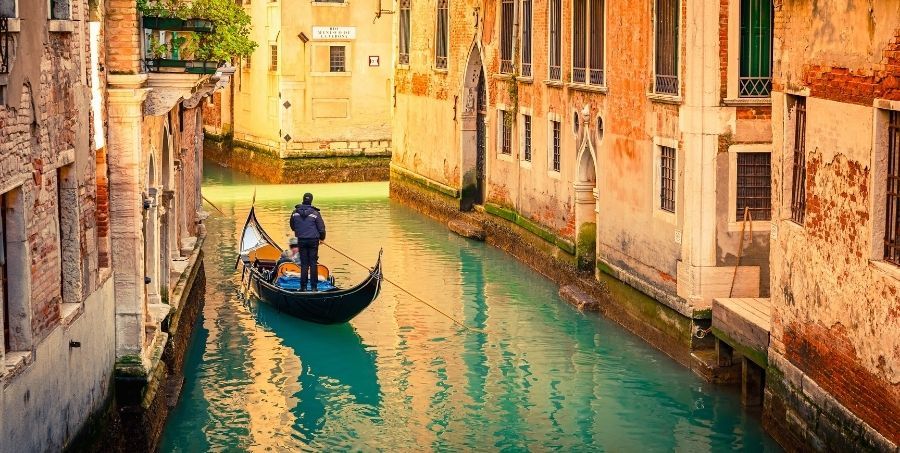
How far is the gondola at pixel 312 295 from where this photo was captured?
15078 mm

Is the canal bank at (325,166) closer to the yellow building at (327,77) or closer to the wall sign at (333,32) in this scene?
the yellow building at (327,77)

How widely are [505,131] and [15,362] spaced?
14.2 m

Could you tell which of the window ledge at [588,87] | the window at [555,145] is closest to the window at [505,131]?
the window at [555,145]

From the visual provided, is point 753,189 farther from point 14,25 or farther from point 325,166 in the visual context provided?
point 325,166

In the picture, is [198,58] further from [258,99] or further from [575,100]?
[258,99]

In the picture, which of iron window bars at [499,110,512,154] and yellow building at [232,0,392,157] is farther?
yellow building at [232,0,392,157]

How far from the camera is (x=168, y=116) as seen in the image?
14492 mm

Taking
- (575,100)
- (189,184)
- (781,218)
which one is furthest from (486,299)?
(781,218)

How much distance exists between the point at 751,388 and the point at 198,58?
4771 millimetres

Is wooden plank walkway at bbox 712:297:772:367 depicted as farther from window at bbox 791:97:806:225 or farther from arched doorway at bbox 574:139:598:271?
arched doorway at bbox 574:139:598:271

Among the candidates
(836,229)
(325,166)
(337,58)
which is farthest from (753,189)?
(337,58)

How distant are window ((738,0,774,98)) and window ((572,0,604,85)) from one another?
136 inches

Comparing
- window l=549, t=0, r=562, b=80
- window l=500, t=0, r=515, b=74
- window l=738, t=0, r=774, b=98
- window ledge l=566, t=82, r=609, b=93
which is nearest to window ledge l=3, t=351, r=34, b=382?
window l=738, t=0, r=774, b=98

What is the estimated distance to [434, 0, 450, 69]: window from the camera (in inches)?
954
